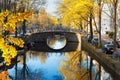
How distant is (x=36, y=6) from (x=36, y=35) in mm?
9898

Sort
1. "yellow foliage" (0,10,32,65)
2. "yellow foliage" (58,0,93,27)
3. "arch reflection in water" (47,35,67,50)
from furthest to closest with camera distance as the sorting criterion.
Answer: "arch reflection in water" (47,35,67,50) → "yellow foliage" (58,0,93,27) → "yellow foliage" (0,10,32,65)

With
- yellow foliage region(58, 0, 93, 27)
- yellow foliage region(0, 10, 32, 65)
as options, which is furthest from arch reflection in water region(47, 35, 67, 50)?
yellow foliage region(0, 10, 32, 65)

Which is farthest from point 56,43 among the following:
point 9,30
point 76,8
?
point 9,30

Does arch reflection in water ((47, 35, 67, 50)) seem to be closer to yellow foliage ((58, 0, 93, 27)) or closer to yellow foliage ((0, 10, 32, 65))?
yellow foliage ((58, 0, 93, 27))

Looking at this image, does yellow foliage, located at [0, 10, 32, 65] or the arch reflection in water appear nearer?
yellow foliage, located at [0, 10, 32, 65]

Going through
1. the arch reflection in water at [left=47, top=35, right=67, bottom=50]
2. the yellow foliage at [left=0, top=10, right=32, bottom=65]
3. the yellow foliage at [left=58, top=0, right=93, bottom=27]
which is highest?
the yellow foliage at [left=58, top=0, right=93, bottom=27]

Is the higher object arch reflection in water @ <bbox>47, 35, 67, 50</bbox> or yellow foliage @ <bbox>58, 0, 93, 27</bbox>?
yellow foliage @ <bbox>58, 0, 93, 27</bbox>

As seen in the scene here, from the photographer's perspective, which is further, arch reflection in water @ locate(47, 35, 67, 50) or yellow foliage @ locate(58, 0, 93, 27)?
Answer: arch reflection in water @ locate(47, 35, 67, 50)

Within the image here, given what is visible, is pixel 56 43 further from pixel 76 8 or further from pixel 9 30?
pixel 9 30

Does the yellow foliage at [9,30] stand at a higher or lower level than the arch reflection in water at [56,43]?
higher

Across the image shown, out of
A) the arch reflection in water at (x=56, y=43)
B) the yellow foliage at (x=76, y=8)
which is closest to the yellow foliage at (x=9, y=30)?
the yellow foliage at (x=76, y=8)

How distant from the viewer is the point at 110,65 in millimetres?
36344

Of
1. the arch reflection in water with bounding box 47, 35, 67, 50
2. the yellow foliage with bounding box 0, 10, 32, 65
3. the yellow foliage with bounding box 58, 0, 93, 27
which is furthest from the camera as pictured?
the arch reflection in water with bounding box 47, 35, 67, 50

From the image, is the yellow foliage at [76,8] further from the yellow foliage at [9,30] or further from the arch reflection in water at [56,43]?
the yellow foliage at [9,30]
